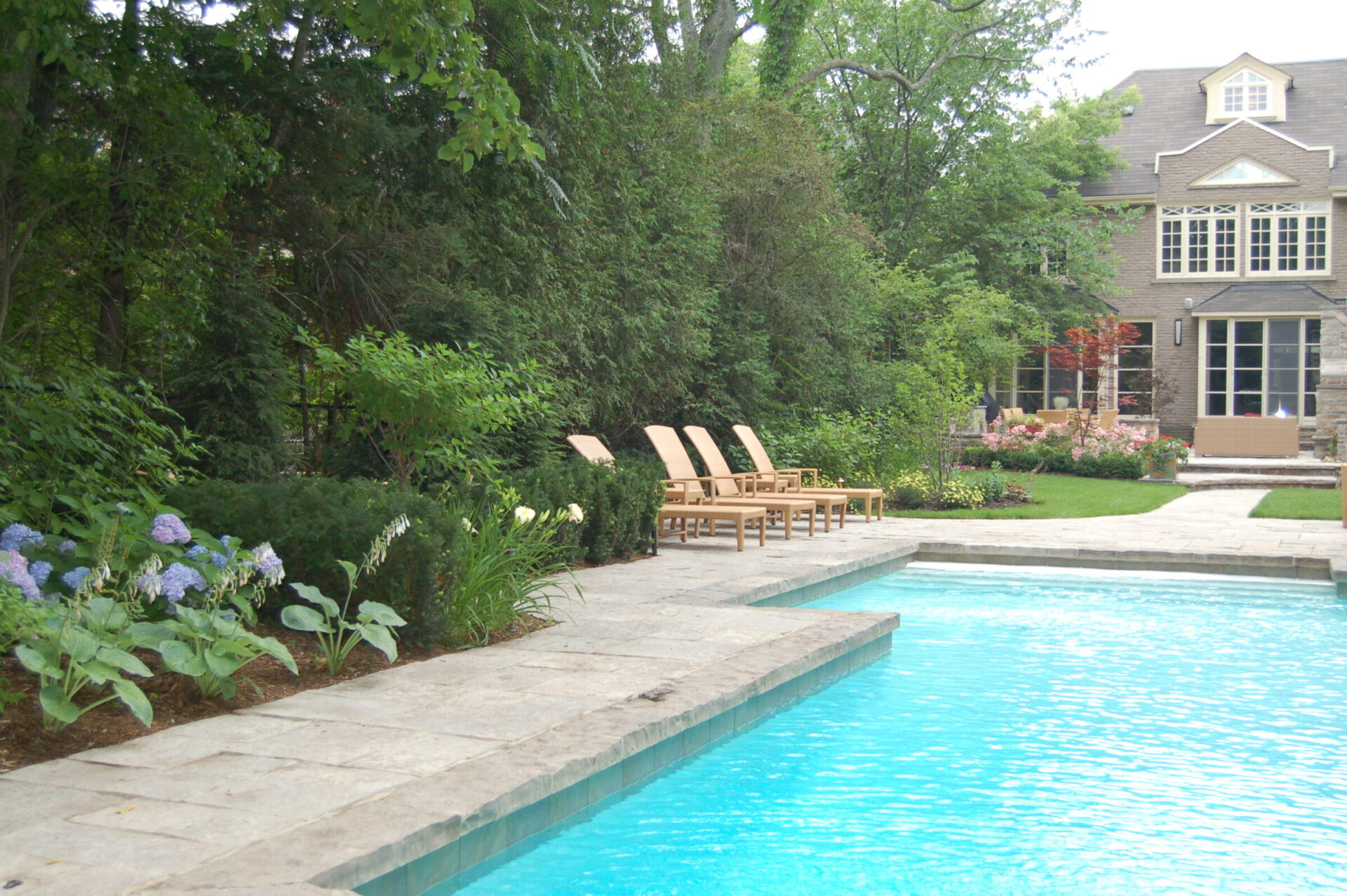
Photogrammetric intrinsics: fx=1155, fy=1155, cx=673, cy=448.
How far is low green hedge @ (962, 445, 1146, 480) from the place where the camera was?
17.8 meters

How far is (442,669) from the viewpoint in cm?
484

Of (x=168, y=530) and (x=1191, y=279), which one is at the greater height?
(x=1191, y=279)

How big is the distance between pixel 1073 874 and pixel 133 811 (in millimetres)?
2674

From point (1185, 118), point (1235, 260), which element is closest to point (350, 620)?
point (1235, 260)

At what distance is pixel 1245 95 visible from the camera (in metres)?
28.6

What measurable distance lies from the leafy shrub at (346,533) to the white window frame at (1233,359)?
24.4m

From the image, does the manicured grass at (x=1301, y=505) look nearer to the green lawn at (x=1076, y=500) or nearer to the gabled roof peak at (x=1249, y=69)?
the green lawn at (x=1076, y=500)

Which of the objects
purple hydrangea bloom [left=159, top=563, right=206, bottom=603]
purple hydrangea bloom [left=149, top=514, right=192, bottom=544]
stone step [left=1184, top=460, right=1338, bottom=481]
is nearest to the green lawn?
stone step [left=1184, top=460, right=1338, bottom=481]

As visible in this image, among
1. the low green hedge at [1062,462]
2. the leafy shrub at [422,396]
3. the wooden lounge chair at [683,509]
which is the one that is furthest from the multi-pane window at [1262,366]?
the leafy shrub at [422,396]

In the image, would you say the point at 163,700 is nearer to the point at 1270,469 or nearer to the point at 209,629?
the point at 209,629

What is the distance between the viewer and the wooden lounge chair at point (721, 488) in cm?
1015

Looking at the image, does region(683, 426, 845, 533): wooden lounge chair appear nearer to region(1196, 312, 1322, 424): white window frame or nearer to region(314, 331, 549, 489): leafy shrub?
region(314, 331, 549, 489): leafy shrub

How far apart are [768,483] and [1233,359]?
18.4m

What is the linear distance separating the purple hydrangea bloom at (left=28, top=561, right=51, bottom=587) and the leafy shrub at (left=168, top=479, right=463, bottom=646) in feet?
4.00
